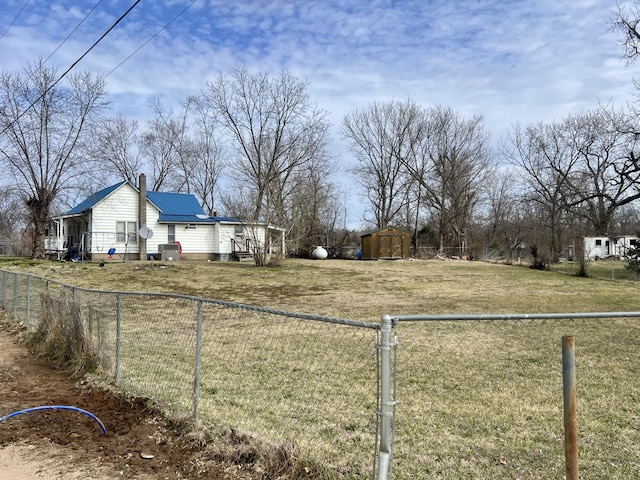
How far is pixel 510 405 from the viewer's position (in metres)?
5.39

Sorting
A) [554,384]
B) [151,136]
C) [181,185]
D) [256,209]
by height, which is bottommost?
[554,384]

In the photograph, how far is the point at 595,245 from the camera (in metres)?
49.7

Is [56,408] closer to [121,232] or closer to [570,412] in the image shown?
[570,412]

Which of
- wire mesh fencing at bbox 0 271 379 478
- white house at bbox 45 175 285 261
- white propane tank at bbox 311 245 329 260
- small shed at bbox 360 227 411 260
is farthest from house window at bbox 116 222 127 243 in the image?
small shed at bbox 360 227 411 260

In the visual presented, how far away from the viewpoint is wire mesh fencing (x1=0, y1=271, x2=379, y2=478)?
421cm

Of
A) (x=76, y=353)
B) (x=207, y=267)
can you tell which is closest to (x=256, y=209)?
(x=207, y=267)

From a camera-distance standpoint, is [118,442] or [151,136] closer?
[118,442]

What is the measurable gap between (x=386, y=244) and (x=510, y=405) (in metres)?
36.7

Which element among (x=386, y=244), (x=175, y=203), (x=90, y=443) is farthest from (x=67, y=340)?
(x=386, y=244)

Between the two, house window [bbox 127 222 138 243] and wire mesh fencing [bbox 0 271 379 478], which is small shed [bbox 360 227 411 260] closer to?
house window [bbox 127 222 138 243]

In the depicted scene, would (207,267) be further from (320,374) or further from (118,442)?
(118,442)

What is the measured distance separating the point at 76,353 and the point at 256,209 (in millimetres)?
20638

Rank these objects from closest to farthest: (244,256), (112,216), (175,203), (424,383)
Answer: (424,383) → (112,216) → (244,256) → (175,203)

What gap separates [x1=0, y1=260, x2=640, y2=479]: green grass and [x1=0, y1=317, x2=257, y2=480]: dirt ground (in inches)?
17.8
